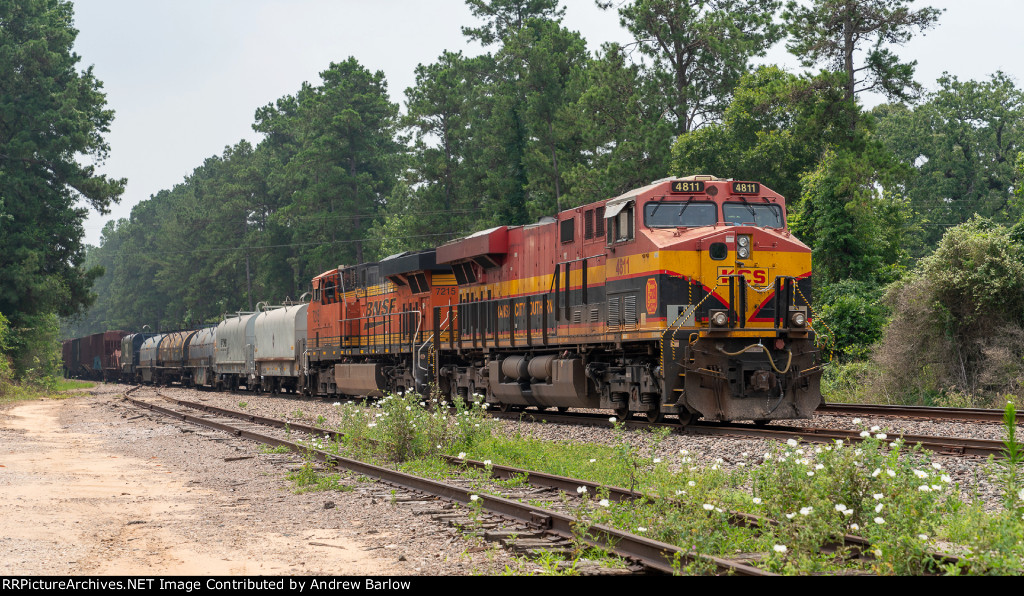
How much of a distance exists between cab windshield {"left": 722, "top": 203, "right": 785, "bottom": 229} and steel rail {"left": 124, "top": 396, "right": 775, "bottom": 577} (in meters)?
7.58

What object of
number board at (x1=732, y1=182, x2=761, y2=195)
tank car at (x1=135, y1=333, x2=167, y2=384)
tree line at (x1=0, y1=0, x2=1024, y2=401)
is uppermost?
tree line at (x1=0, y1=0, x2=1024, y2=401)

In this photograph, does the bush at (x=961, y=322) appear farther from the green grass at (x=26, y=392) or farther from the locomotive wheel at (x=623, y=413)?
the green grass at (x=26, y=392)

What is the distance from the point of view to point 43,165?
4719cm

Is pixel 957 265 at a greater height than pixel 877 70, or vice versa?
pixel 877 70

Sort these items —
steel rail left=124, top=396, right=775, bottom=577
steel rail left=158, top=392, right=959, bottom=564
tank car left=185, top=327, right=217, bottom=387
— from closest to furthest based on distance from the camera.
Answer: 1. steel rail left=124, top=396, right=775, bottom=577
2. steel rail left=158, top=392, right=959, bottom=564
3. tank car left=185, top=327, right=217, bottom=387

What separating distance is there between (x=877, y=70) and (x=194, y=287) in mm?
82416

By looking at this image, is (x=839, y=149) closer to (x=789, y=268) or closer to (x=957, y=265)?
(x=957, y=265)

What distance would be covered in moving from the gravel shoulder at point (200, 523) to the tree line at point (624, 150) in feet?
41.1

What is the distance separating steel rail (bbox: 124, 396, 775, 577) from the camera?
646 centimetres

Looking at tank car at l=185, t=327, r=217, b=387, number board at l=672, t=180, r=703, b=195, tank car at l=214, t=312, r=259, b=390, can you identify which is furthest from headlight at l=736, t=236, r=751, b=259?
tank car at l=185, t=327, r=217, b=387

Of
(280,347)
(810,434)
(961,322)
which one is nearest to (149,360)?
(280,347)

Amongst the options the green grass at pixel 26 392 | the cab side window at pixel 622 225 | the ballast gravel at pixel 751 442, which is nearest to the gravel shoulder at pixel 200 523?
the ballast gravel at pixel 751 442

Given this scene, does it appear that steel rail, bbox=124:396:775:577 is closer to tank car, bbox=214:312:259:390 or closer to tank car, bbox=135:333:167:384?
tank car, bbox=214:312:259:390
